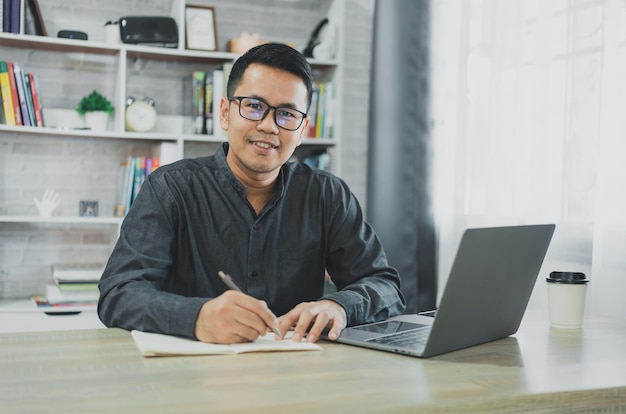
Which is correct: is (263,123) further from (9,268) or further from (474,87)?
(9,268)

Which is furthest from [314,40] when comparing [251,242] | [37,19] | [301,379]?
[301,379]

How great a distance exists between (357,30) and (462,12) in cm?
81

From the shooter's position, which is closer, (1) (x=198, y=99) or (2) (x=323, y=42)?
(1) (x=198, y=99)

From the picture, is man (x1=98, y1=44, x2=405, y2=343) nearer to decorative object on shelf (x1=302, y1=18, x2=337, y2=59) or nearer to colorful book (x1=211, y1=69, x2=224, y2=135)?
colorful book (x1=211, y1=69, x2=224, y2=135)

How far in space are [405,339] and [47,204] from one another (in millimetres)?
2208

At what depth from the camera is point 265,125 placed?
177 cm

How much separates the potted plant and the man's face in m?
1.45

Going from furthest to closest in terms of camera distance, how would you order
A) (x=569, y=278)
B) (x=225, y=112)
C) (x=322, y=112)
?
(x=322, y=112) → (x=225, y=112) → (x=569, y=278)

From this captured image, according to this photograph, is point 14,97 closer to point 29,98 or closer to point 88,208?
point 29,98

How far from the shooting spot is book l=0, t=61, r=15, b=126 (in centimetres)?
290

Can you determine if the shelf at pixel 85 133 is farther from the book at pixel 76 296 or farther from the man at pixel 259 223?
the man at pixel 259 223

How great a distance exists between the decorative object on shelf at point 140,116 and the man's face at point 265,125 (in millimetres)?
1401

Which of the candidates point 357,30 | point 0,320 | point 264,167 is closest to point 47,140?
point 0,320

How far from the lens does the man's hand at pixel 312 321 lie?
1.34 m
